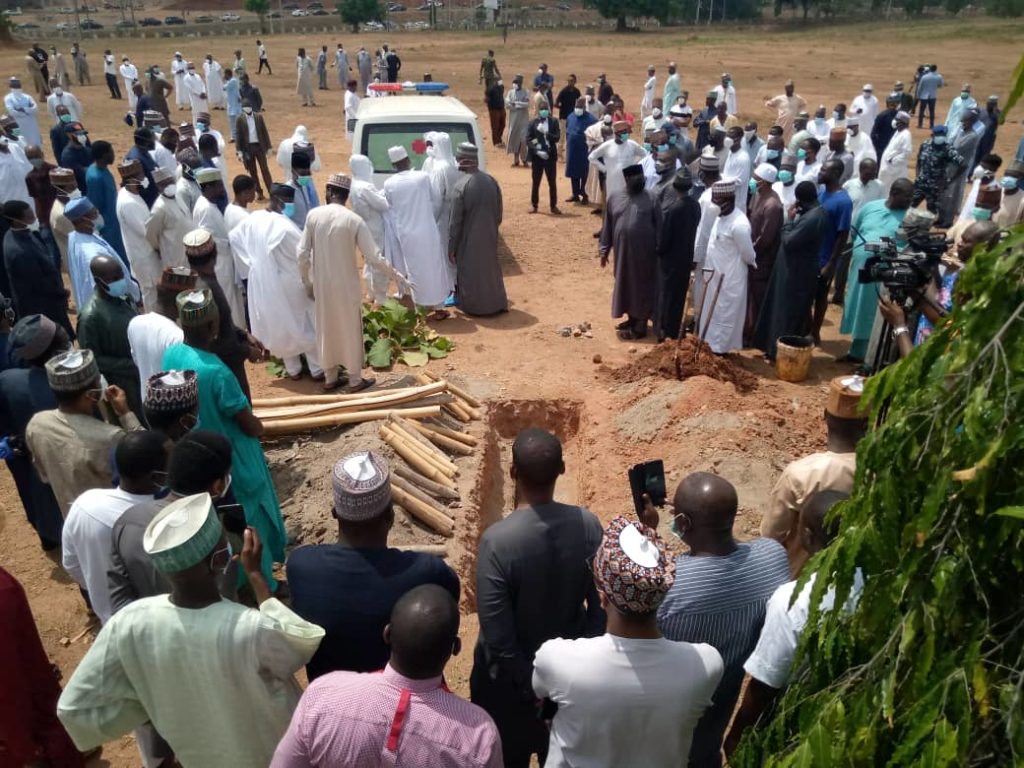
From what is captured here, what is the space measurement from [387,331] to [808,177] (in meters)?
6.01

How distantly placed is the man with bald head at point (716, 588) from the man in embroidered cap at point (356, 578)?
33.9 inches

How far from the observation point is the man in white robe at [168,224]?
23.8 feet

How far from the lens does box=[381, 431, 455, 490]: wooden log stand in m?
5.73

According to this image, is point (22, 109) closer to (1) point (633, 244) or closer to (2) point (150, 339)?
(1) point (633, 244)

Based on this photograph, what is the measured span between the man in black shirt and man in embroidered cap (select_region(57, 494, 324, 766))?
0.74 meters

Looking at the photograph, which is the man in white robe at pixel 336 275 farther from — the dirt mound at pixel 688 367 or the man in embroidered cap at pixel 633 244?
the man in embroidered cap at pixel 633 244

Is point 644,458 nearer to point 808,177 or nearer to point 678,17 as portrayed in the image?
point 808,177

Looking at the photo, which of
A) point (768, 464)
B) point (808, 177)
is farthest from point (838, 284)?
point (768, 464)

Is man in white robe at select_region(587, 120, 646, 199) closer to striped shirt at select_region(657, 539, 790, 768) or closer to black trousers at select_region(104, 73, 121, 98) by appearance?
striped shirt at select_region(657, 539, 790, 768)

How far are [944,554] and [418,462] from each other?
4592 mm

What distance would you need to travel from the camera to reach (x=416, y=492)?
5457 mm

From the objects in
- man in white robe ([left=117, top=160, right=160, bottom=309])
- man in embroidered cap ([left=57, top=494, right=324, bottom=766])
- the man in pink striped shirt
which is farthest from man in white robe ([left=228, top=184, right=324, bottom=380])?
the man in pink striped shirt

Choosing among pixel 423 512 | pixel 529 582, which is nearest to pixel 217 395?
pixel 423 512

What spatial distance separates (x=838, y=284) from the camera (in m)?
9.88
